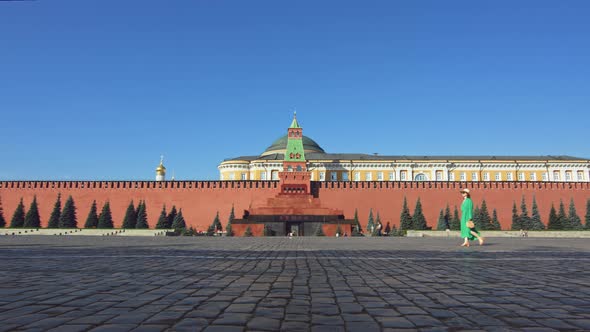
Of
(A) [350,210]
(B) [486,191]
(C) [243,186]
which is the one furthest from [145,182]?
(B) [486,191]

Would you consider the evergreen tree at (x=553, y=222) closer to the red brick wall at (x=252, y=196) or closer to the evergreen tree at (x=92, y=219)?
the red brick wall at (x=252, y=196)

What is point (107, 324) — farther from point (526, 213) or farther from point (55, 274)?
point (526, 213)

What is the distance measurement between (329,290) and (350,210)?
3360 cm

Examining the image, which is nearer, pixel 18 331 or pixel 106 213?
pixel 18 331

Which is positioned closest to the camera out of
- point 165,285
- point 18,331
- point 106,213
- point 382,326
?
point 18,331

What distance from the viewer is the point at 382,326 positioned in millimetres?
2725

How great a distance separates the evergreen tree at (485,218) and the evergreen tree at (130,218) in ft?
89.3

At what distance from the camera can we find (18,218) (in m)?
35.1

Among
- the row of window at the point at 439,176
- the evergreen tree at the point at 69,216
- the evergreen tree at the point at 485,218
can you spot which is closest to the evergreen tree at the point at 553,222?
the evergreen tree at the point at 485,218

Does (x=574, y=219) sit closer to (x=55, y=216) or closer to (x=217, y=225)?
(x=217, y=225)

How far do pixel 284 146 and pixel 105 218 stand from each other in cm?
2953

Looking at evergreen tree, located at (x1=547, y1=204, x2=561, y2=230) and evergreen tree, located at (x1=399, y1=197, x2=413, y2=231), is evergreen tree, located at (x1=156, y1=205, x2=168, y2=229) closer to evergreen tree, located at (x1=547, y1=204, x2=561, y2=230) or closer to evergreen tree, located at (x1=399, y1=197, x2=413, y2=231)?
evergreen tree, located at (x1=399, y1=197, x2=413, y2=231)

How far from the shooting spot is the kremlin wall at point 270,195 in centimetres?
3678

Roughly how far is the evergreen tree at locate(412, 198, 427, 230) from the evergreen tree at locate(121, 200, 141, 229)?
2236cm
